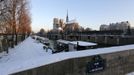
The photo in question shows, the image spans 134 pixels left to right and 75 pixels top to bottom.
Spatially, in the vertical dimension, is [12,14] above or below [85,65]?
above

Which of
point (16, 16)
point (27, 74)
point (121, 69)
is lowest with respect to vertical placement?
point (121, 69)

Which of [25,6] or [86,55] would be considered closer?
[86,55]

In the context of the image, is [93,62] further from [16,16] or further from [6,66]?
[16,16]

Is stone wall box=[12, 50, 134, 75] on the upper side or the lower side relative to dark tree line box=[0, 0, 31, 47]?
lower

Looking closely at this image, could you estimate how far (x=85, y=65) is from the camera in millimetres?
5922

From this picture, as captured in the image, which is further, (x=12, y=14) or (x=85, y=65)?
(x=12, y=14)

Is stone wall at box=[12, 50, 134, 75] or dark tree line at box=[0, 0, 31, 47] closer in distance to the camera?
stone wall at box=[12, 50, 134, 75]

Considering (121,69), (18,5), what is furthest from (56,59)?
(18,5)

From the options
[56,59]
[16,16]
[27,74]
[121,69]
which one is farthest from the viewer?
[16,16]

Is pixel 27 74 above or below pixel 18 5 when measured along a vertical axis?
below

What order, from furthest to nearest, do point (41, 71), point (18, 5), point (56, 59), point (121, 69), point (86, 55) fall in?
point (18, 5)
point (121, 69)
point (86, 55)
point (56, 59)
point (41, 71)

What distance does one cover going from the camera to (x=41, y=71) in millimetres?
4840

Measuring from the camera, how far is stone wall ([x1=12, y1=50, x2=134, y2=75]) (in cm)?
496

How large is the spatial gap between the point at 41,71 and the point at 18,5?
31223 mm
